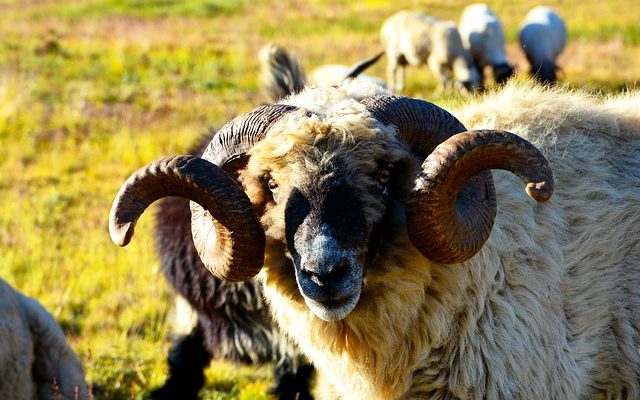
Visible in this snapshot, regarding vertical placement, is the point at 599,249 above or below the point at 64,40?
above

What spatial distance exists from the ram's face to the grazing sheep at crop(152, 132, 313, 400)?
3249 mm

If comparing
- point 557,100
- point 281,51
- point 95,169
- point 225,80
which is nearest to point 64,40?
point 225,80

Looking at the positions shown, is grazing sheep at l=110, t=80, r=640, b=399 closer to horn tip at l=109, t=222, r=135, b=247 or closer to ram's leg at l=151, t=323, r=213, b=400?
horn tip at l=109, t=222, r=135, b=247

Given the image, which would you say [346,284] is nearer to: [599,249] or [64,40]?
[599,249]

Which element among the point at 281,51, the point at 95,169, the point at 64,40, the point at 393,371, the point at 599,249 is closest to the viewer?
the point at 393,371

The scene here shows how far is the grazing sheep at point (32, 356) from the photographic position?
6.29 metres

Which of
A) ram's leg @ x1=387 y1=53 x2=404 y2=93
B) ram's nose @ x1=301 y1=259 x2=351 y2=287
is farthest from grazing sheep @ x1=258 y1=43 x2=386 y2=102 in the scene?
ram's leg @ x1=387 y1=53 x2=404 y2=93

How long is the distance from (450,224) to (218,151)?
4.07ft

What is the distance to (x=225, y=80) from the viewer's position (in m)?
21.8

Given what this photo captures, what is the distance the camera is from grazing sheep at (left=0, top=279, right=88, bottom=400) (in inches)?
248

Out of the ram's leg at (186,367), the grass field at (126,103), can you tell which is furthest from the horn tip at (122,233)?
the ram's leg at (186,367)

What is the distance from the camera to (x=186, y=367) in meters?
7.90

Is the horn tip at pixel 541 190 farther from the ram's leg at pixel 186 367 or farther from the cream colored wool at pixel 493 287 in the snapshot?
the ram's leg at pixel 186 367

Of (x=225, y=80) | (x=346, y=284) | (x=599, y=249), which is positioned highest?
(x=346, y=284)
